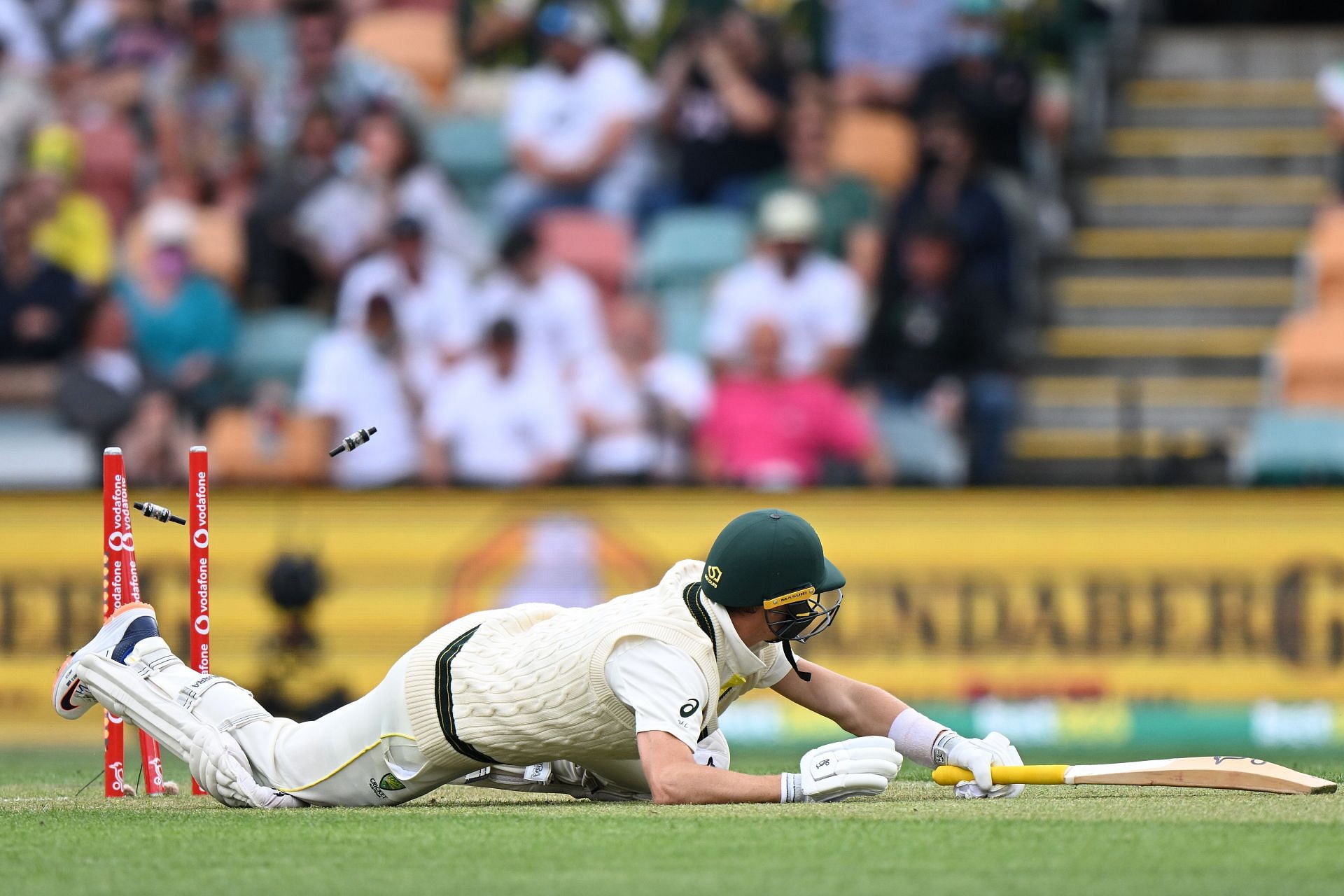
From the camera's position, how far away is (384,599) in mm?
13180

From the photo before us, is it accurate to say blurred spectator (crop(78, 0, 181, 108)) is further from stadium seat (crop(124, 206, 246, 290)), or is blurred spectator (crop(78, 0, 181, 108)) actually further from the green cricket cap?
the green cricket cap

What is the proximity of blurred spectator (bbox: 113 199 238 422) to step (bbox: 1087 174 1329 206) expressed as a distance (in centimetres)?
703

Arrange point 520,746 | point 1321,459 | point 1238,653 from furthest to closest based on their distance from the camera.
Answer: point 1321,459 < point 1238,653 < point 520,746

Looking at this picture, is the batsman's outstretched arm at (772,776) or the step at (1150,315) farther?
the step at (1150,315)

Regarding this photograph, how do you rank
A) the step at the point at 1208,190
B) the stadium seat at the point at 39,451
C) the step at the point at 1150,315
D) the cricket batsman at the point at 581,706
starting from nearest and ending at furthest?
the cricket batsman at the point at 581,706 < the stadium seat at the point at 39,451 < the step at the point at 1150,315 < the step at the point at 1208,190

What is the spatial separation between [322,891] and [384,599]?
792 centimetres

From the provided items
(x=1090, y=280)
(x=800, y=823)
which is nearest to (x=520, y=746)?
(x=800, y=823)

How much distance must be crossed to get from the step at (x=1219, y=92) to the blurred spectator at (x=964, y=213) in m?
3.40

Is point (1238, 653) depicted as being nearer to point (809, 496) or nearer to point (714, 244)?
point (809, 496)

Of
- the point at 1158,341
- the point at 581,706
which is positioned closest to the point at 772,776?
the point at 581,706

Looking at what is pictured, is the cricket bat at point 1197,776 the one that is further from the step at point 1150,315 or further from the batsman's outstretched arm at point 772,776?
the step at point 1150,315

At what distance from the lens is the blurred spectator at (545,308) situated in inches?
584

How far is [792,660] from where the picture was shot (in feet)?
23.6

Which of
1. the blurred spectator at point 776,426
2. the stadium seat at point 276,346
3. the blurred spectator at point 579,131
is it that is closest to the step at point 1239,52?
the blurred spectator at point 579,131
